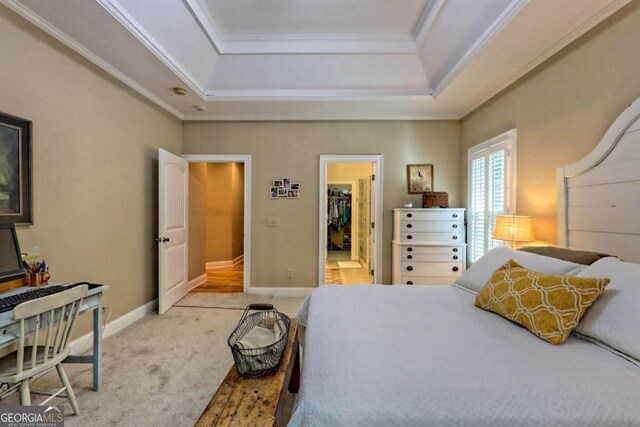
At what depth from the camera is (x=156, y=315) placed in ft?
10.6

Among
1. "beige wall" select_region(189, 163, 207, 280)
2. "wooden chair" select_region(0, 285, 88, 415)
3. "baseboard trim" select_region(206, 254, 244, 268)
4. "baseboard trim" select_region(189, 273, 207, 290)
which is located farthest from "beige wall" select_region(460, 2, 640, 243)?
"baseboard trim" select_region(206, 254, 244, 268)

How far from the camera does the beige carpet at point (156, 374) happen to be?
66.8 inches

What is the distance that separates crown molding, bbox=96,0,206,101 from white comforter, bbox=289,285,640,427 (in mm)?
2439

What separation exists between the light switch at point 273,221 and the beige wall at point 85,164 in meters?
1.41

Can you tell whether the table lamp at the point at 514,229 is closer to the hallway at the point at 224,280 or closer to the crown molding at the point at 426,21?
the crown molding at the point at 426,21

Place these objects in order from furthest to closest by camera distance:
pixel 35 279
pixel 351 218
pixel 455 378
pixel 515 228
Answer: pixel 351 218 < pixel 515 228 < pixel 35 279 < pixel 455 378

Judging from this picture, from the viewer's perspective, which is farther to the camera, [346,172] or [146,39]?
[346,172]

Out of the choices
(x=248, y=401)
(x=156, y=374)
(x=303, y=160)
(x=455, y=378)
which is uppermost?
(x=303, y=160)

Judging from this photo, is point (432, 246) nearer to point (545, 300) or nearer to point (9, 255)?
point (545, 300)

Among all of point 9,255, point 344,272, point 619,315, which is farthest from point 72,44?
point 344,272

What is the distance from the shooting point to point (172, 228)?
11.3 feet

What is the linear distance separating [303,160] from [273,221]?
96 centimetres

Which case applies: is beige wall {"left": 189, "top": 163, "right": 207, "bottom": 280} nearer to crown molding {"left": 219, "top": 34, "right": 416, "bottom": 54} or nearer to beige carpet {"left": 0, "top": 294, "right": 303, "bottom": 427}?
beige carpet {"left": 0, "top": 294, "right": 303, "bottom": 427}

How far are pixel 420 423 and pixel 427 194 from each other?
125 inches
